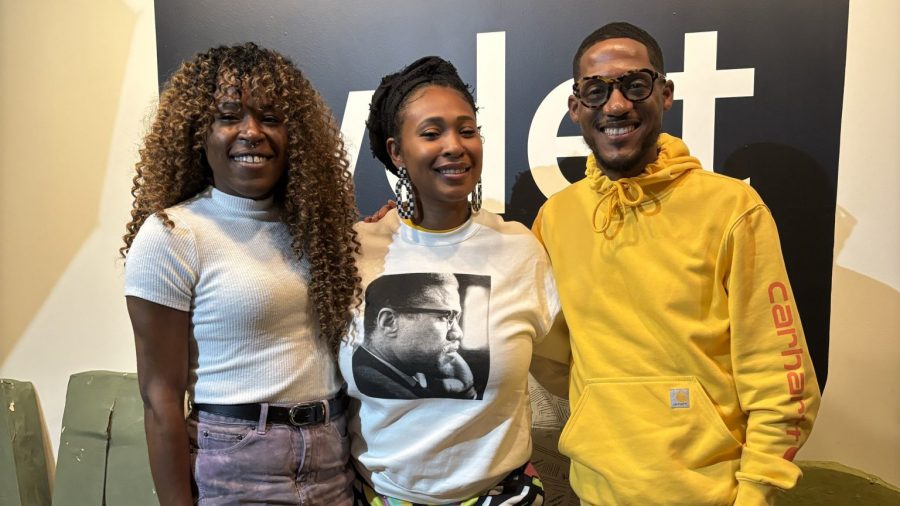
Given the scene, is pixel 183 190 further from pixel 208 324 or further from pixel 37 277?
pixel 37 277

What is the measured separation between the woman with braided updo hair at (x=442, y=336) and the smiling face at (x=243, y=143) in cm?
30

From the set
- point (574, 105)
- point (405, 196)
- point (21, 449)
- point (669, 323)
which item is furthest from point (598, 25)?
point (21, 449)

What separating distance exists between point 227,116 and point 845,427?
2.00 m

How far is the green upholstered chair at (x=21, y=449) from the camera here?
2230mm

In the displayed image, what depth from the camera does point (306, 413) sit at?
125 cm

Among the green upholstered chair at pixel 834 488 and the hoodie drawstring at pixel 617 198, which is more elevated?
the hoodie drawstring at pixel 617 198

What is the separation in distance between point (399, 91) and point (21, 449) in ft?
7.09

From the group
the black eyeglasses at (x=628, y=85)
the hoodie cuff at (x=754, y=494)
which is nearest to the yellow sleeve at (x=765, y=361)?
the hoodie cuff at (x=754, y=494)

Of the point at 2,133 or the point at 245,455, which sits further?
the point at 2,133

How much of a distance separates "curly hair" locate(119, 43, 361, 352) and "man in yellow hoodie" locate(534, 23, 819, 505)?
0.58 m

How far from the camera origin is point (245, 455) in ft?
3.90

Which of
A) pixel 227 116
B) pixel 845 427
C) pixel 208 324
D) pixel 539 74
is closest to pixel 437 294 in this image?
pixel 208 324

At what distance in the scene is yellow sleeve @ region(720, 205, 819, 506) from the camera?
3.71 feet

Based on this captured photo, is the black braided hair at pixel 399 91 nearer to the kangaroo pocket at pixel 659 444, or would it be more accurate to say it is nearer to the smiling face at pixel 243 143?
the smiling face at pixel 243 143
